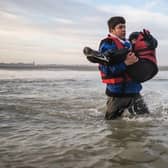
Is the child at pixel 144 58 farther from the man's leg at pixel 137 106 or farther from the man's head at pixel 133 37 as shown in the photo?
the man's leg at pixel 137 106

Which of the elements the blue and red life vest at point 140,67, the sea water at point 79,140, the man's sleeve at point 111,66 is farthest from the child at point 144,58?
the sea water at point 79,140

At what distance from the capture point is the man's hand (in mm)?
6535

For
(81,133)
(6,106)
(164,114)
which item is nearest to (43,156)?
(81,133)

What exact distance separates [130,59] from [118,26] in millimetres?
627

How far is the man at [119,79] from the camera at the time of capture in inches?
259

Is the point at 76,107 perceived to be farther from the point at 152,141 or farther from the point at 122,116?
the point at 152,141

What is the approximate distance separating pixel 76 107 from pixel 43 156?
504 centimetres

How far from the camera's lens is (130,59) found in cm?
657

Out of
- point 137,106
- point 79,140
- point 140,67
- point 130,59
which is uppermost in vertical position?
point 130,59

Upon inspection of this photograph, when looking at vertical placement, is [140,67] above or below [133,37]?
below

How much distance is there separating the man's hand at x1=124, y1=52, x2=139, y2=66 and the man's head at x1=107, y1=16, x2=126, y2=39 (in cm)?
42

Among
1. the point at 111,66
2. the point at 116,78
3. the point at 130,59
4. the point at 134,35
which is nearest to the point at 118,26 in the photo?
the point at 134,35

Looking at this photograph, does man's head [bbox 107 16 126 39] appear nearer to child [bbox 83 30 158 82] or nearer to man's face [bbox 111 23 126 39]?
man's face [bbox 111 23 126 39]

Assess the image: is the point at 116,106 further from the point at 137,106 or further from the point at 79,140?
the point at 79,140
